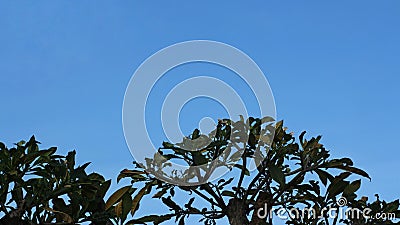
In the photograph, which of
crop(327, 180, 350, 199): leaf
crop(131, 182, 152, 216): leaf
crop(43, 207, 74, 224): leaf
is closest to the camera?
crop(43, 207, 74, 224): leaf

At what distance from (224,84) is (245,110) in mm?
367

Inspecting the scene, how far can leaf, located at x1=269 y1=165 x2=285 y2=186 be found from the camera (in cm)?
396

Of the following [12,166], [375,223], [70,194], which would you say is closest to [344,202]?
[375,223]

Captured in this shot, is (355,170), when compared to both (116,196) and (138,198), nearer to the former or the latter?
(138,198)

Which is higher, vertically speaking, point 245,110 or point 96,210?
point 245,110

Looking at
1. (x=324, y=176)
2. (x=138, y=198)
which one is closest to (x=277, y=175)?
(x=324, y=176)

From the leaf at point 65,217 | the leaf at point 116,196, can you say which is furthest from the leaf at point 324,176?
the leaf at point 65,217

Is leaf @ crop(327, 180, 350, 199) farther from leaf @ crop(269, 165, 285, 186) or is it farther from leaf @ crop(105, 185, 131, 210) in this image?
leaf @ crop(105, 185, 131, 210)

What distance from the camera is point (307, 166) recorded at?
13.6ft

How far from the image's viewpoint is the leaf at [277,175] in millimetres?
3957

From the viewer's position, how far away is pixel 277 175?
3.96m

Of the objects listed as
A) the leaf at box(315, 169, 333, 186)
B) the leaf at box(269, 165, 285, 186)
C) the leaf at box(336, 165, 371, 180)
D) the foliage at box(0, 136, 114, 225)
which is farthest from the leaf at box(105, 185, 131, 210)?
the leaf at box(336, 165, 371, 180)

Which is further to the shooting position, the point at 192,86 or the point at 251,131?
the point at 251,131

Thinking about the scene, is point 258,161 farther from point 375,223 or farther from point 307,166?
point 375,223
